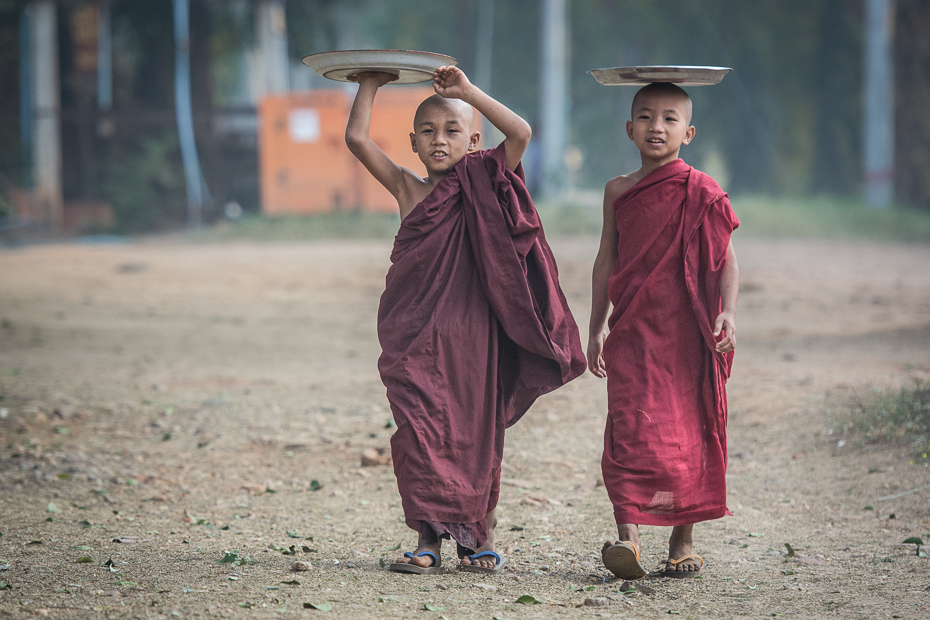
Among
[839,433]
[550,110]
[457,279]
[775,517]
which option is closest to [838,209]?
[550,110]

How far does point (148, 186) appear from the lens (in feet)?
58.1

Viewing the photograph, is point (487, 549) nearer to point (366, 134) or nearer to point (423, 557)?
point (423, 557)

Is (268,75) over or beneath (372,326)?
over

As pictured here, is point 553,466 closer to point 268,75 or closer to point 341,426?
point 341,426

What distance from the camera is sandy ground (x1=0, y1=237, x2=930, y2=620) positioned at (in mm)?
2918

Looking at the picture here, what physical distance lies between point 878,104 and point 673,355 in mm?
16281

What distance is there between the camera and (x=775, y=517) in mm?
4016

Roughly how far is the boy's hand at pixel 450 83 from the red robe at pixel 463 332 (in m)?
0.25

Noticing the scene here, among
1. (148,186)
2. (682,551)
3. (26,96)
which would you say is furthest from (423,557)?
(26,96)

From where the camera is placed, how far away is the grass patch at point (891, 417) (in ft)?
15.3

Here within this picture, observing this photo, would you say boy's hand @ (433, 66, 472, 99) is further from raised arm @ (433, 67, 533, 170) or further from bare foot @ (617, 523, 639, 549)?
bare foot @ (617, 523, 639, 549)

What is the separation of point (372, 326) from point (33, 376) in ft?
10.1

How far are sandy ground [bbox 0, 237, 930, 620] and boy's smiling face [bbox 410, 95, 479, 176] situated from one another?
1.33m

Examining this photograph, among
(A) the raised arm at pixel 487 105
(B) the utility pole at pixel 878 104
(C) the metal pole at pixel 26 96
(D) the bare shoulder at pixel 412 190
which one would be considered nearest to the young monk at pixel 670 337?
(A) the raised arm at pixel 487 105
